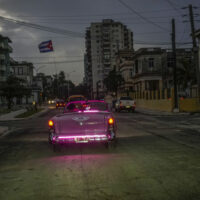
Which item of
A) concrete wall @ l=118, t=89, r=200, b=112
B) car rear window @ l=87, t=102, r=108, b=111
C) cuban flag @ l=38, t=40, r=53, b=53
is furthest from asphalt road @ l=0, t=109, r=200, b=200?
cuban flag @ l=38, t=40, r=53, b=53

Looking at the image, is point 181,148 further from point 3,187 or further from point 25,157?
point 3,187

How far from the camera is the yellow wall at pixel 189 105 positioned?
33.6 metres

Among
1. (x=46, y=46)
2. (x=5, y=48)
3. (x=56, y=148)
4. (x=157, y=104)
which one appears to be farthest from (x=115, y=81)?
(x=56, y=148)

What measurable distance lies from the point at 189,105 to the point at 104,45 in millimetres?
110867

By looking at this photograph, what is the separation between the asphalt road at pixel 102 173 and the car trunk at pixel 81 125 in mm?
603

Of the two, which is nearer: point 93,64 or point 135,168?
point 135,168

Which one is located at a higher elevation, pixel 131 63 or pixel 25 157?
pixel 131 63

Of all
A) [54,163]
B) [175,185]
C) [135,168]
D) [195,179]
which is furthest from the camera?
[54,163]

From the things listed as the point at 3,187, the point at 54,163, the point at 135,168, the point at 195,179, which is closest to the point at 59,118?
the point at 54,163

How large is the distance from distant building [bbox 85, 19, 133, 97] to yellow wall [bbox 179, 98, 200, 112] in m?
103

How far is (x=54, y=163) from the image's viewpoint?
8156 mm

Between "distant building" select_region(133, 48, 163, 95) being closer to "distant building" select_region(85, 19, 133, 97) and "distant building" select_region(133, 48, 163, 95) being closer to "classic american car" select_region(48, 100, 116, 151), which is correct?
"classic american car" select_region(48, 100, 116, 151)

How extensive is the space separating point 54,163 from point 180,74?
49068mm

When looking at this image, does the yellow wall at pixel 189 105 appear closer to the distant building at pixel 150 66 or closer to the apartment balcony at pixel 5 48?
the distant building at pixel 150 66
